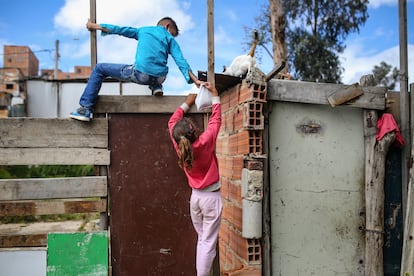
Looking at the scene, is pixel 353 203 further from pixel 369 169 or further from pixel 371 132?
pixel 371 132

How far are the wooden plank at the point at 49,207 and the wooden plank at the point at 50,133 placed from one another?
604 mm

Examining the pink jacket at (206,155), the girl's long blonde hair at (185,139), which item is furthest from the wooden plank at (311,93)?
the girl's long blonde hair at (185,139)

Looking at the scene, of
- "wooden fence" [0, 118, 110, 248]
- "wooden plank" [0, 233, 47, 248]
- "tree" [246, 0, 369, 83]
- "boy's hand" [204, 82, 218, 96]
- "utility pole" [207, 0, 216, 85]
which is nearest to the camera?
"boy's hand" [204, 82, 218, 96]

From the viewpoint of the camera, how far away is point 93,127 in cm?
437

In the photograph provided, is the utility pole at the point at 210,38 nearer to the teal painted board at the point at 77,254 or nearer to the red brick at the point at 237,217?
the red brick at the point at 237,217

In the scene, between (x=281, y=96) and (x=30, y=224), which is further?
(x=30, y=224)

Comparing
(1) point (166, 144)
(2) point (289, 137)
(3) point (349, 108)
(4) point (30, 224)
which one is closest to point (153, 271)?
(1) point (166, 144)

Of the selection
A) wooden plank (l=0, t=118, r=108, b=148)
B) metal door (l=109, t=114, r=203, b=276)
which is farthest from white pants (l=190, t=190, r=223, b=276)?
wooden plank (l=0, t=118, r=108, b=148)

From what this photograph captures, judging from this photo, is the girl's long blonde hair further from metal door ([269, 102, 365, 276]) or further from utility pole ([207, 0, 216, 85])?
metal door ([269, 102, 365, 276])

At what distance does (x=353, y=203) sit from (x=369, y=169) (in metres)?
0.41

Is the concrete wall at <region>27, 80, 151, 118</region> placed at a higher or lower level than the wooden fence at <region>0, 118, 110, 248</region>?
higher

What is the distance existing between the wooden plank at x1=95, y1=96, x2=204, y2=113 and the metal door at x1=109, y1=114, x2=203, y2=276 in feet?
0.24

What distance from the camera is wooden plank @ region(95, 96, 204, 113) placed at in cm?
439

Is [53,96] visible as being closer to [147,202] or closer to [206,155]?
[147,202]
